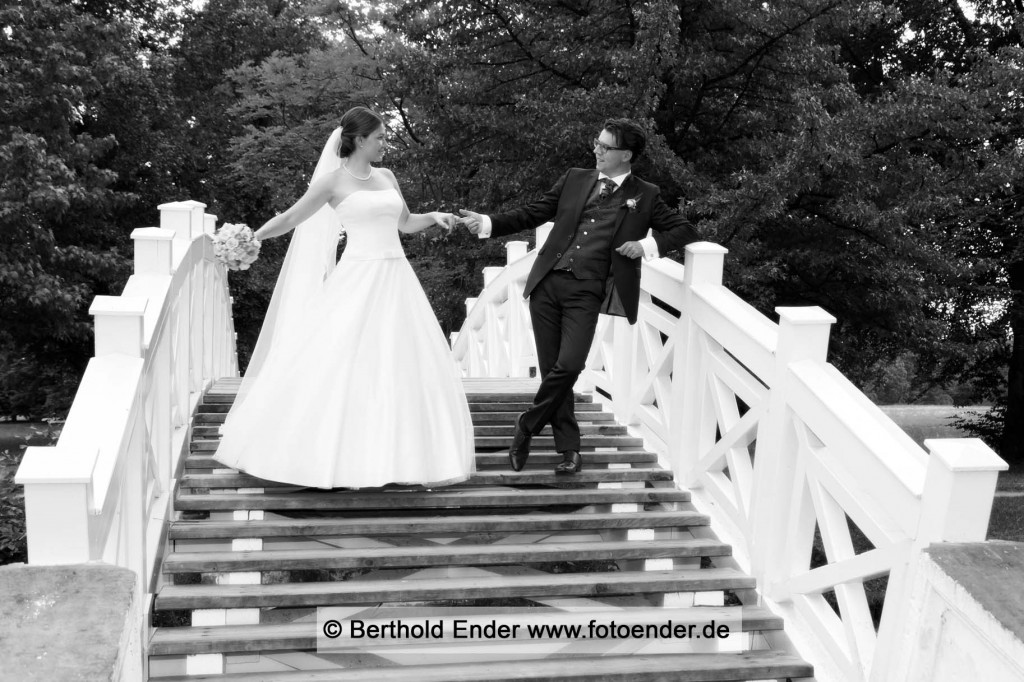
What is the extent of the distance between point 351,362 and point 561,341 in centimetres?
117

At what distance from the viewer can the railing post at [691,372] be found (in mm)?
5332

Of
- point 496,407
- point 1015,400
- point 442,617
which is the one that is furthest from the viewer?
point 1015,400

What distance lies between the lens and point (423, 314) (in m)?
5.20

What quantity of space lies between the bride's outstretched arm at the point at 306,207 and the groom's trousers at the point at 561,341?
4.10ft

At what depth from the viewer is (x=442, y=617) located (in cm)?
422

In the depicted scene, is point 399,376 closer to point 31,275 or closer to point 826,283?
point 826,283

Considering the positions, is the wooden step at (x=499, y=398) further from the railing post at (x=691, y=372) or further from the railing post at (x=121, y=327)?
the railing post at (x=121, y=327)

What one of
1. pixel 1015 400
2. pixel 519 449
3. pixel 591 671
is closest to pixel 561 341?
pixel 519 449

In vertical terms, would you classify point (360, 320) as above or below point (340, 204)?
below

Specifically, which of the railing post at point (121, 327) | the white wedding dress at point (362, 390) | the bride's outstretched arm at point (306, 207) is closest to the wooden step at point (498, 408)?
the white wedding dress at point (362, 390)

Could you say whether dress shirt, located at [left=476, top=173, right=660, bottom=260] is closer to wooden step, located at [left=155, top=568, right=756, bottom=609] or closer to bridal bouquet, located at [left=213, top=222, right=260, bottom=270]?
bridal bouquet, located at [left=213, top=222, right=260, bottom=270]

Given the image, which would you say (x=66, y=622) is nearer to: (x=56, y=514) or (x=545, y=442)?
(x=56, y=514)

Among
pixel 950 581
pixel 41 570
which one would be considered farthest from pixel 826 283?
pixel 41 570

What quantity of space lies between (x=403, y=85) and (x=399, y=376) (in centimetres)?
1019
